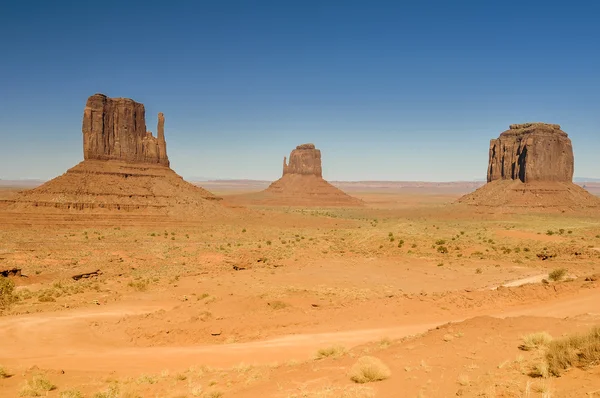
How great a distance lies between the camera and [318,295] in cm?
2184

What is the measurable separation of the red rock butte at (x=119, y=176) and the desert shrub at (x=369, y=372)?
5487 cm

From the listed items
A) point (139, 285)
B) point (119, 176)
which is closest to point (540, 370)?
point (139, 285)

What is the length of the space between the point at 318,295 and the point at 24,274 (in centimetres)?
1906

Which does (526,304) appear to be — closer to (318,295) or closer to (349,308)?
(349,308)

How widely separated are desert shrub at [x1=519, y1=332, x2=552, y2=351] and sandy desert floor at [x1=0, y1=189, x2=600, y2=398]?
0.45 ft

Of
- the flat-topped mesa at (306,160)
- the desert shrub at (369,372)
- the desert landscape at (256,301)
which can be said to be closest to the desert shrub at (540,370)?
the desert landscape at (256,301)

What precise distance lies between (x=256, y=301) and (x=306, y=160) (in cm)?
11943

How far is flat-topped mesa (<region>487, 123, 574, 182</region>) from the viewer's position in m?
91.3

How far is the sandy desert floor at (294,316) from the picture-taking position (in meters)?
9.01

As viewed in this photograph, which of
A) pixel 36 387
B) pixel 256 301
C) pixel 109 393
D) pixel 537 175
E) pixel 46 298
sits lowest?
pixel 46 298

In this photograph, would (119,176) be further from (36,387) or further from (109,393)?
(109,393)

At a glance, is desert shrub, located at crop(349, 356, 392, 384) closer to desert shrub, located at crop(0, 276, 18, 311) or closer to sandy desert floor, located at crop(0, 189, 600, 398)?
sandy desert floor, located at crop(0, 189, 600, 398)

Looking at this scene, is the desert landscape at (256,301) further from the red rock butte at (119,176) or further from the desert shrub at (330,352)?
the red rock butte at (119,176)

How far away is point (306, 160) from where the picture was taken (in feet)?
452
